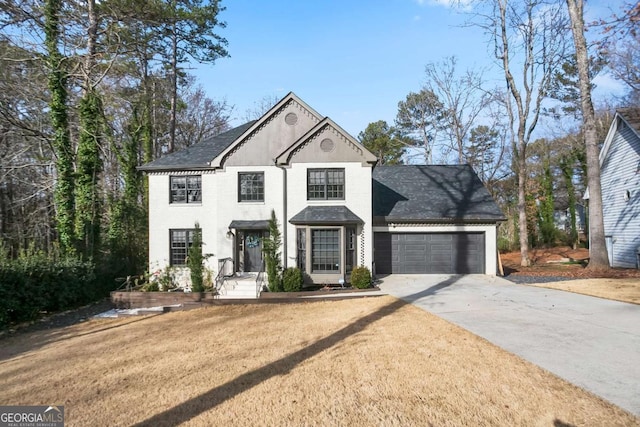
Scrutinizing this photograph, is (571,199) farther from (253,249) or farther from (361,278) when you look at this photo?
(253,249)

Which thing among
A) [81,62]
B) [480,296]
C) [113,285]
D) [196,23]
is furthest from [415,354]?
[196,23]

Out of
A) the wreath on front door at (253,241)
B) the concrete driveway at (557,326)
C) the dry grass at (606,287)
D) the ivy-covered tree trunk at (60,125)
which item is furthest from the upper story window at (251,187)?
the dry grass at (606,287)

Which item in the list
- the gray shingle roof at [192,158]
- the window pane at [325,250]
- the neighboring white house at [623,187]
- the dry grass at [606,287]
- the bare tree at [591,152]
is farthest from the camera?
the neighboring white house at [623,187]

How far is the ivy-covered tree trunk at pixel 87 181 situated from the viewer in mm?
16391

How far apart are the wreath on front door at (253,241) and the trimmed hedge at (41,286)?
22.7 feet

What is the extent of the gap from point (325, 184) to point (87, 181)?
11.5m

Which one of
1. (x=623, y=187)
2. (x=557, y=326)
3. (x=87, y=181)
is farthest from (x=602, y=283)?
(x=87, y=181)

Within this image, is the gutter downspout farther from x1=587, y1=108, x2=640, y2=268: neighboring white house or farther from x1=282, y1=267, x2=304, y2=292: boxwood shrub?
x1=587, y1=108, x2=640, y2=268: neighboring white house

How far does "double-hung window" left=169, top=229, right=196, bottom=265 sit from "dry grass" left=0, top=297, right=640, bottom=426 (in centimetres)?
736

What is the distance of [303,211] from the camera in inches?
608

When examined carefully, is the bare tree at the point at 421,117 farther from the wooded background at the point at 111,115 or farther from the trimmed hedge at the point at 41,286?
the trimmed hedge at the point at 41,286

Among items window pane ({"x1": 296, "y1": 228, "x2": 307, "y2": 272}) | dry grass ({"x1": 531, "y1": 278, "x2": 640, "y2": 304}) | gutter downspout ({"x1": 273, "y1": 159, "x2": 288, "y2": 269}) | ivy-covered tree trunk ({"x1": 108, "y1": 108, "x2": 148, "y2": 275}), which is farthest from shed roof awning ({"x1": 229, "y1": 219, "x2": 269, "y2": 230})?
dry grass ({"x1": 531, "y1": 278, "x2": 640, "y2": 304})

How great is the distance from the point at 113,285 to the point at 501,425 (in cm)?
1780

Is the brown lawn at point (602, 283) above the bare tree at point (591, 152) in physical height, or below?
below
